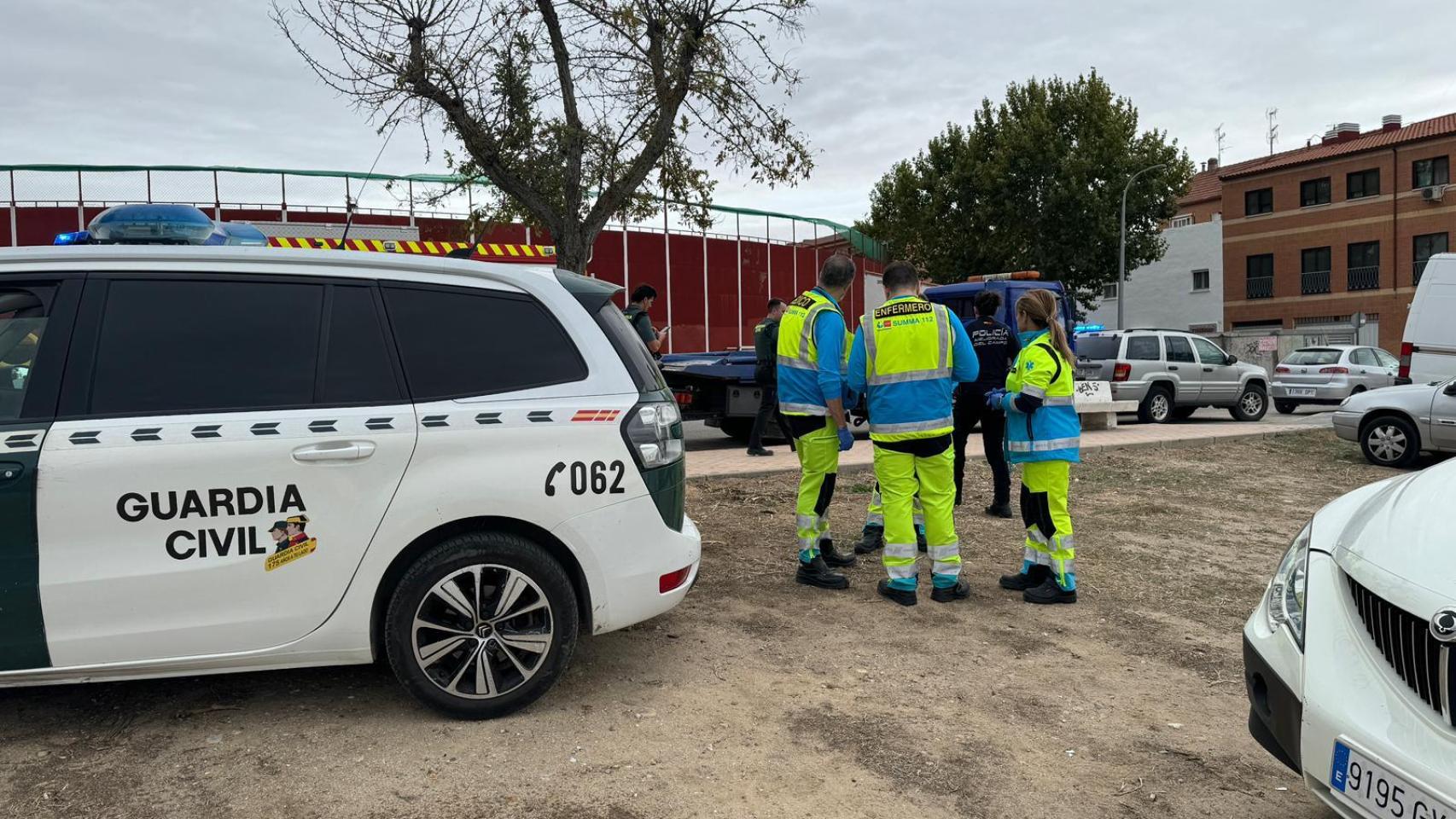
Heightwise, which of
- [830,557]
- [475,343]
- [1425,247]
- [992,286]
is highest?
[1425,247]

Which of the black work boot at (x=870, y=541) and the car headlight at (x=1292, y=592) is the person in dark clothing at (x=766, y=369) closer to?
the black work boot at (x=870, y=541)

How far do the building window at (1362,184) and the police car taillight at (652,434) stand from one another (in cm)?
4336

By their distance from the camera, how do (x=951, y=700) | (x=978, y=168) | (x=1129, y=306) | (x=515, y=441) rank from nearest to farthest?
(x=515, y=441)
(x=951, y=700)
(x=978, y=168)
(x=1129, y=306)

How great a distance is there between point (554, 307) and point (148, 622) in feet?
5.71

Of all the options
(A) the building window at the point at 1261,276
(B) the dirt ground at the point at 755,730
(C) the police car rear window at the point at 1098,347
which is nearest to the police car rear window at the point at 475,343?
(B) the dirt ground at the point at 755,730

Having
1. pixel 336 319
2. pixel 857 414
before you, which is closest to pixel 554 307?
pixel 336 319

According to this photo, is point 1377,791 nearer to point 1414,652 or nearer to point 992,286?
point 1414,652

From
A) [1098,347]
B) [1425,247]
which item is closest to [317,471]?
[1098,347]

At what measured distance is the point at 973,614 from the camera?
5.09 meters

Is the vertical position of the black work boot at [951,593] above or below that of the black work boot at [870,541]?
below

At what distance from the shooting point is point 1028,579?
550 centimetres

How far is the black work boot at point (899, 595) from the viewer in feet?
17.0

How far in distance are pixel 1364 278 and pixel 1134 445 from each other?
33614 mm

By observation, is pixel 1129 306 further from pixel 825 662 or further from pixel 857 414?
pixel 825 662
